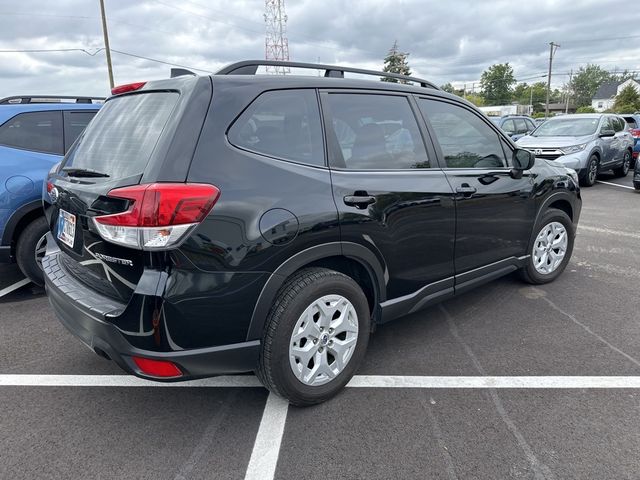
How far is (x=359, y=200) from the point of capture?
8.72ft

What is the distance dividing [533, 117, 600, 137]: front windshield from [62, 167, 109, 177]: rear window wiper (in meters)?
11.7

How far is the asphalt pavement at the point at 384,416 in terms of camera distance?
7.32ft

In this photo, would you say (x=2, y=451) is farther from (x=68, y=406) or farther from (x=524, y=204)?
(x=524, y=204)

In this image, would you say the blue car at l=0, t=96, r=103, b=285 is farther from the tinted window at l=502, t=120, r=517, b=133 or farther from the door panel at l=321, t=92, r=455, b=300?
the tinted window at l=502, t=120, r=517, b=133

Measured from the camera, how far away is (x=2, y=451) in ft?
7.69

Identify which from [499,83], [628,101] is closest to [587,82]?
[499,83]

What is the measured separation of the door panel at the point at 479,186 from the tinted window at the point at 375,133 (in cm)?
21

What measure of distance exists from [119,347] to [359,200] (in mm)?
1472

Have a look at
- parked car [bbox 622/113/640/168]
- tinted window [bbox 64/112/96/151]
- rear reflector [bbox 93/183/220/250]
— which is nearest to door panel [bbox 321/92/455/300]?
rear reflector [bbox 93/183/220/250]

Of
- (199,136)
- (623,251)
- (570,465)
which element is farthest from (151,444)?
(623,251)

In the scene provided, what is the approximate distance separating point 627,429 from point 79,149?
11.7 ft

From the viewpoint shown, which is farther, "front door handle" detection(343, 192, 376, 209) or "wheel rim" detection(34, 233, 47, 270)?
"wheel rim" detection(34, 233, 47, 270)

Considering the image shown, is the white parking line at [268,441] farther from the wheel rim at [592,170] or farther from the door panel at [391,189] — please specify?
the wheel rim at [592,170]

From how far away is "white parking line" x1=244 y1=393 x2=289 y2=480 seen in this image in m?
2.21
